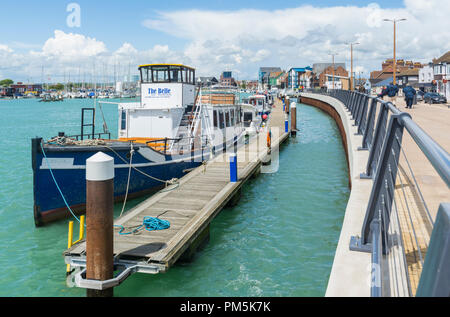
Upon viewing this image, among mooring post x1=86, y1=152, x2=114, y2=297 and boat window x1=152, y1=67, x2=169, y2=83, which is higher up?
boat window x1=152, y1=67, x2=169, y2=83

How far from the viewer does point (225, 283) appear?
349 inches

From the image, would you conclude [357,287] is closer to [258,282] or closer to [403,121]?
[403,121]

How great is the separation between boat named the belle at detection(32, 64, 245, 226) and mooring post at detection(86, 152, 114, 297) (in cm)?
455

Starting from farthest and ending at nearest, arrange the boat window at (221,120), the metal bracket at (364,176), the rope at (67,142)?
the boat window at (221,120)
the rope at (67,142)
the metal bracket at (364,176)

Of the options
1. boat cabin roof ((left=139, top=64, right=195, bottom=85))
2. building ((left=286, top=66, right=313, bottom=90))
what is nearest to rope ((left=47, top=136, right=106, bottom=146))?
boat cabin roof ((left=139, top=64, right=195, bottom=85))

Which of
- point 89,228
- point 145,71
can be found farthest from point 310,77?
point 89,228

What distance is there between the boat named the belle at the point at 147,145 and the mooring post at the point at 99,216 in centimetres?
455

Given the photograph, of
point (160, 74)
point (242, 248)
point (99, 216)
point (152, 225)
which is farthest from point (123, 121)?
point (99, 216)

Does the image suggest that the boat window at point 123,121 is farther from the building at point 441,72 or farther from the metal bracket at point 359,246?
the building at point 441,72

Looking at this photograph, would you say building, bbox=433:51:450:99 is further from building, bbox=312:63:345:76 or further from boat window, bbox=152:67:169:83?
building, bbox=312:63:345:76

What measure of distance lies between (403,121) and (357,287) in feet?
6.01

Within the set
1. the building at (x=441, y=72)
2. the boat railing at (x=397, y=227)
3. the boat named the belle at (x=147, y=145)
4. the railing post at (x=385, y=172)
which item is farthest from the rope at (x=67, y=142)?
the building at (x=441, y=72)

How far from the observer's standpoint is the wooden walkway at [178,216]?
7.89 meters

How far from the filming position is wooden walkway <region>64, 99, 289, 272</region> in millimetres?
7895
